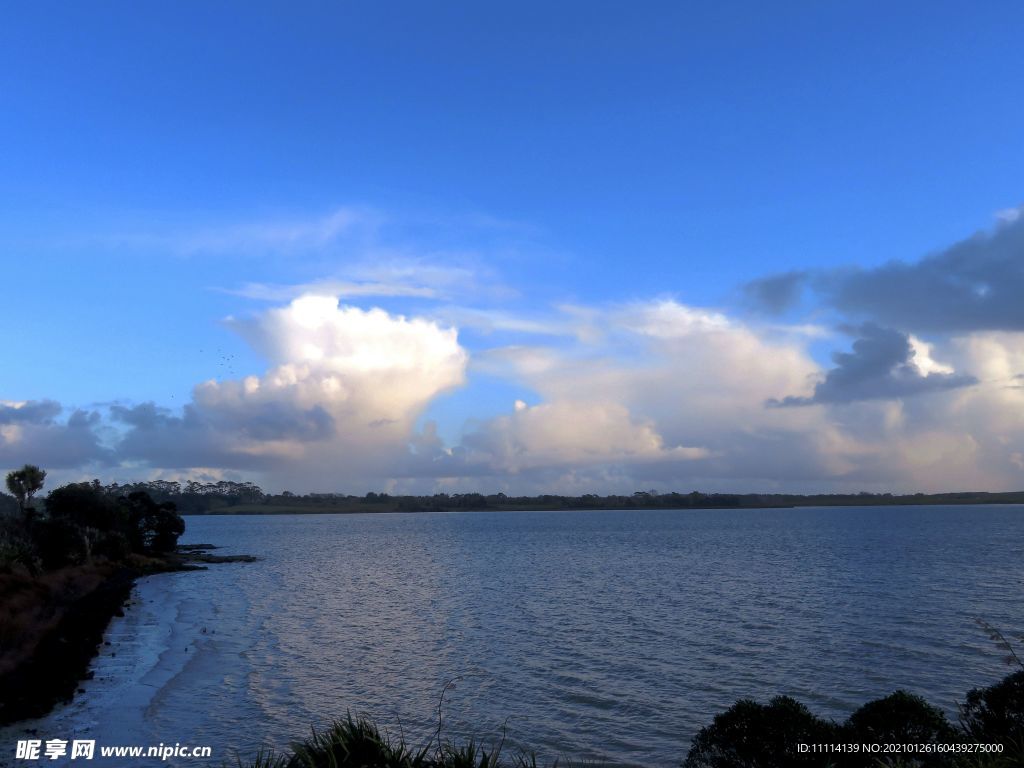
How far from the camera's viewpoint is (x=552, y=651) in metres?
33.0

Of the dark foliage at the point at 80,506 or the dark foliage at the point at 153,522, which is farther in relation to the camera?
the dark foliage at the point at 153,522

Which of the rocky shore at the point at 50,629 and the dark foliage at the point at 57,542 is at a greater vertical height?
the dark foliage at the point at 57,542

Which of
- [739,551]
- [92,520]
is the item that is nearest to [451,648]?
[92,520]

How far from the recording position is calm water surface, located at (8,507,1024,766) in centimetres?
2305

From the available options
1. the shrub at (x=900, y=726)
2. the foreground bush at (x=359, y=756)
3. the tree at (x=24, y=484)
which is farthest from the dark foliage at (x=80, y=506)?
the shrub at (x=900, y=726)

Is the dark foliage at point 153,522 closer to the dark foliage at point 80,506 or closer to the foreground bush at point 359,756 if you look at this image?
the dark foliage at point 80,506

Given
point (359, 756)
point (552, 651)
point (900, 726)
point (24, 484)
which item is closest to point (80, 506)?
point (24, 484)

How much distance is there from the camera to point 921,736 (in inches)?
526

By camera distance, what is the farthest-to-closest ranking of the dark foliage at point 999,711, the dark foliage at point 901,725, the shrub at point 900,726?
the dark foliage at point 999,711
the dark foliage at point 901,725
the shrub at point 900,726

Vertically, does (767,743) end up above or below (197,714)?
above

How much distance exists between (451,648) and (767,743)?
2289 cm

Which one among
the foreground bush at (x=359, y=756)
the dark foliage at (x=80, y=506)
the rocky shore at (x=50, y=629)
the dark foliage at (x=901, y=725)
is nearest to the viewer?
the foreground bush at (x=359, y=756)

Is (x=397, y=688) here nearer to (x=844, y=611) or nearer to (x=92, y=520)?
(x=844, y=611)

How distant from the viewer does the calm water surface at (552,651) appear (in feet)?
75.6
